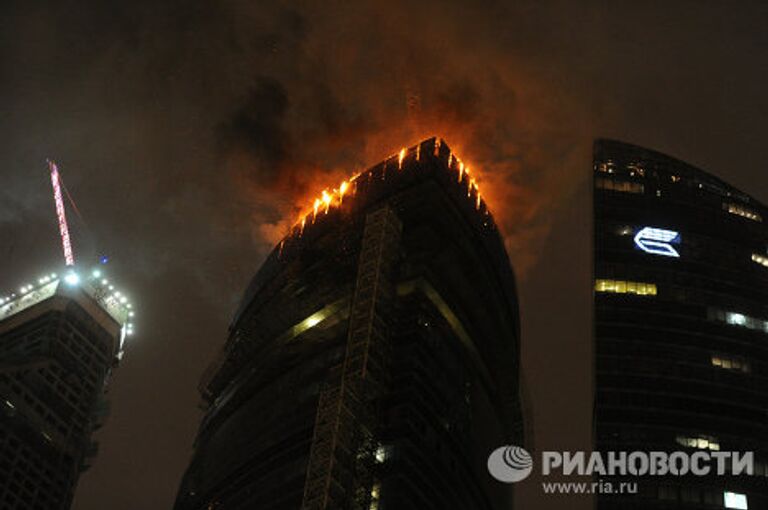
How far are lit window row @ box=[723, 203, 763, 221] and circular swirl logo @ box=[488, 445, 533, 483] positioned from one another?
58.7 meters

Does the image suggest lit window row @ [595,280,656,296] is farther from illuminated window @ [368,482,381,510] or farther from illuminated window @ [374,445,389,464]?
illuminated window @ [368,482,381,510]

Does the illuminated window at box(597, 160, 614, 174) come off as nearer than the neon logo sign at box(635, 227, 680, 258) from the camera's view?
No

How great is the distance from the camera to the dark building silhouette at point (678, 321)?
14638 cm

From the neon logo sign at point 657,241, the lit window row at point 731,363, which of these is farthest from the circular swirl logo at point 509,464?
the neon logo sign at point 657,241

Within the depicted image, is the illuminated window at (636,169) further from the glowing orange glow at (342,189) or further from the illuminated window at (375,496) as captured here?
the illuminated window at (375,496)

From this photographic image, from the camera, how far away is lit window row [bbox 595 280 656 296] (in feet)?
536

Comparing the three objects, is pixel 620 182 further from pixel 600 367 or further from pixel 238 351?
pixel 238 351

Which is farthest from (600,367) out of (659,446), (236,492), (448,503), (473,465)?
(236,492)

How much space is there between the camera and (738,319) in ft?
530

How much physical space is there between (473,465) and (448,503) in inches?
495

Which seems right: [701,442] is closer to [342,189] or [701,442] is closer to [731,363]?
[731,363]

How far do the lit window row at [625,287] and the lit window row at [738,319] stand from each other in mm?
8956

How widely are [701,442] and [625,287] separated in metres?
26.7

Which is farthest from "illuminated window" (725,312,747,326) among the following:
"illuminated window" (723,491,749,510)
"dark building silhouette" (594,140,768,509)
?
"illuminated window" (723,491,749,510)
